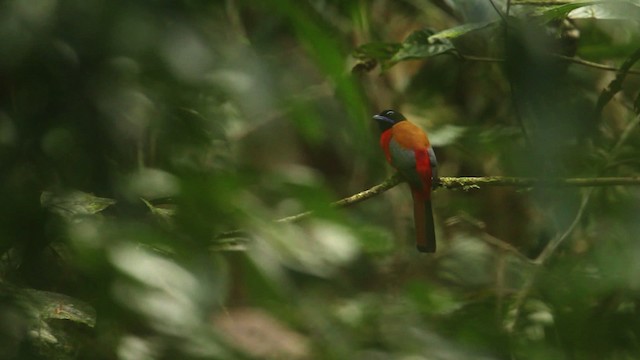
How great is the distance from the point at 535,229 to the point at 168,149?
1.88m

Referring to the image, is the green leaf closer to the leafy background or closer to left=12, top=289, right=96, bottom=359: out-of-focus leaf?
the leafy background

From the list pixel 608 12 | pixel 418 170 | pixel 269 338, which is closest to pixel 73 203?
pixel 269 338

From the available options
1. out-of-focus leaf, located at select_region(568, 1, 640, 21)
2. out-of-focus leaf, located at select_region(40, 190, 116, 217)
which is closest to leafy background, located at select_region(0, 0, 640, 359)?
out-of-focus leaf, located at select_region(40, 190, 116, 217)

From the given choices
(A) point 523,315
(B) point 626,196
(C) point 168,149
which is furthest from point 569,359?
(C) point 168,149

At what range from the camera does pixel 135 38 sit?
21.9 inches

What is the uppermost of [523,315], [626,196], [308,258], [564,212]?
[308,258]

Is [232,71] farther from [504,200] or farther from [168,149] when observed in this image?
[504,200]

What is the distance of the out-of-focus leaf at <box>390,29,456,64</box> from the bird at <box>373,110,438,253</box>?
0.52ft

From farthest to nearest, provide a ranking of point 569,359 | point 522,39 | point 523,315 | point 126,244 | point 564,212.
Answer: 1. point 523,315
2. point 569,359
3. point 564,212
4. point 522,39
5. point 126,244

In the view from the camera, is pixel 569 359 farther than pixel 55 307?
Yes

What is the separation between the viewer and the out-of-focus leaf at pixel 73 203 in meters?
0.63

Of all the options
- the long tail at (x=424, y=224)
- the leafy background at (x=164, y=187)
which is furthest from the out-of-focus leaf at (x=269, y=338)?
the long tail at (x=424, y=224)

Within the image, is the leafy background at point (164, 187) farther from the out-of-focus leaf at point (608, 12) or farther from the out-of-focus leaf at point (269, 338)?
the out-of-focus leaf at point (608, 12)

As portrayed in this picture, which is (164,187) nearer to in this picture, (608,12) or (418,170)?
(418,170)
